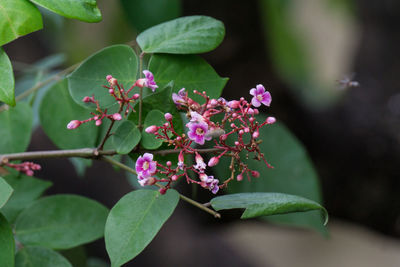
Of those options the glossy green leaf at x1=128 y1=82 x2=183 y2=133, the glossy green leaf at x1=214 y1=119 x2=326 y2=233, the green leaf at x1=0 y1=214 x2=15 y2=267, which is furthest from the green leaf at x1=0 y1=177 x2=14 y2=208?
the glossy green leaf at x1=214 y1=119 x2=326 y2=233

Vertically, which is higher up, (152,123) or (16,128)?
(152,123)

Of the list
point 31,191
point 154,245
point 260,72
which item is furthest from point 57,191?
point 31,191

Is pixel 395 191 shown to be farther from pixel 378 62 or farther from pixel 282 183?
pixel 282 183

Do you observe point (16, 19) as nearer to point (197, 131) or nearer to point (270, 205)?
point (197, 131)

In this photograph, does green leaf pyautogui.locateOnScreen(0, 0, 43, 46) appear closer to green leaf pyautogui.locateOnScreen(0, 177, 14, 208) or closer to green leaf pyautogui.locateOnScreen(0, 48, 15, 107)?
green leaf pyautogui.locateOnScreen(0, 48, 15, 107)

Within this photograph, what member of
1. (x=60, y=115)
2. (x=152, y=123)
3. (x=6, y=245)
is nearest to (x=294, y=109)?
(x=60, y=115)

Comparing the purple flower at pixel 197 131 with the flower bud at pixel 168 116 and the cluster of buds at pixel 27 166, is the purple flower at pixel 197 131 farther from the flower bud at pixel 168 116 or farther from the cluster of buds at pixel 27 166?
the cluster of buds at pixel 27 166
